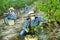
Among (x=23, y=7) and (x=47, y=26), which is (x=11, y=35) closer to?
(x=47, y=26)

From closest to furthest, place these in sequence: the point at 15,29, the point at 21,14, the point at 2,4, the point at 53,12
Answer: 1. the point at 53,12
2. the point at 15,29
3. the point at 2,4
4. the point at 21,14

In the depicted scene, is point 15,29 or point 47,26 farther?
point 15,29

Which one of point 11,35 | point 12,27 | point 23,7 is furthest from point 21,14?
point 11,35

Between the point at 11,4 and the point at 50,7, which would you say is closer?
the point at 50,7

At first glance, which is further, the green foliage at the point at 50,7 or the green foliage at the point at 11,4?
the green foliage at the point at 11,4

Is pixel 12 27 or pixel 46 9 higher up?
pixel 46 9

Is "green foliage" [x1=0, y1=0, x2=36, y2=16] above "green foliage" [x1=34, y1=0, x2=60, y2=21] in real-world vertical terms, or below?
below

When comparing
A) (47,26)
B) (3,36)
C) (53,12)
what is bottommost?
(3,36)

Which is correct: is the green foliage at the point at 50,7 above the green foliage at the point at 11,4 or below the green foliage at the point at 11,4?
above

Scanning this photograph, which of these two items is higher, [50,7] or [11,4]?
[50,7]

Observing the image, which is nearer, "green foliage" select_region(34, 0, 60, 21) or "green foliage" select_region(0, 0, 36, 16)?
"green foliage" select_region(34, 0, 60, 21)

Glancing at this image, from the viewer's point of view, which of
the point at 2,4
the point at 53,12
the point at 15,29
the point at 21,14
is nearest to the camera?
the point at 53,12

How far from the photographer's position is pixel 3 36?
8.06m

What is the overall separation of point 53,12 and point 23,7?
7.13 metres
